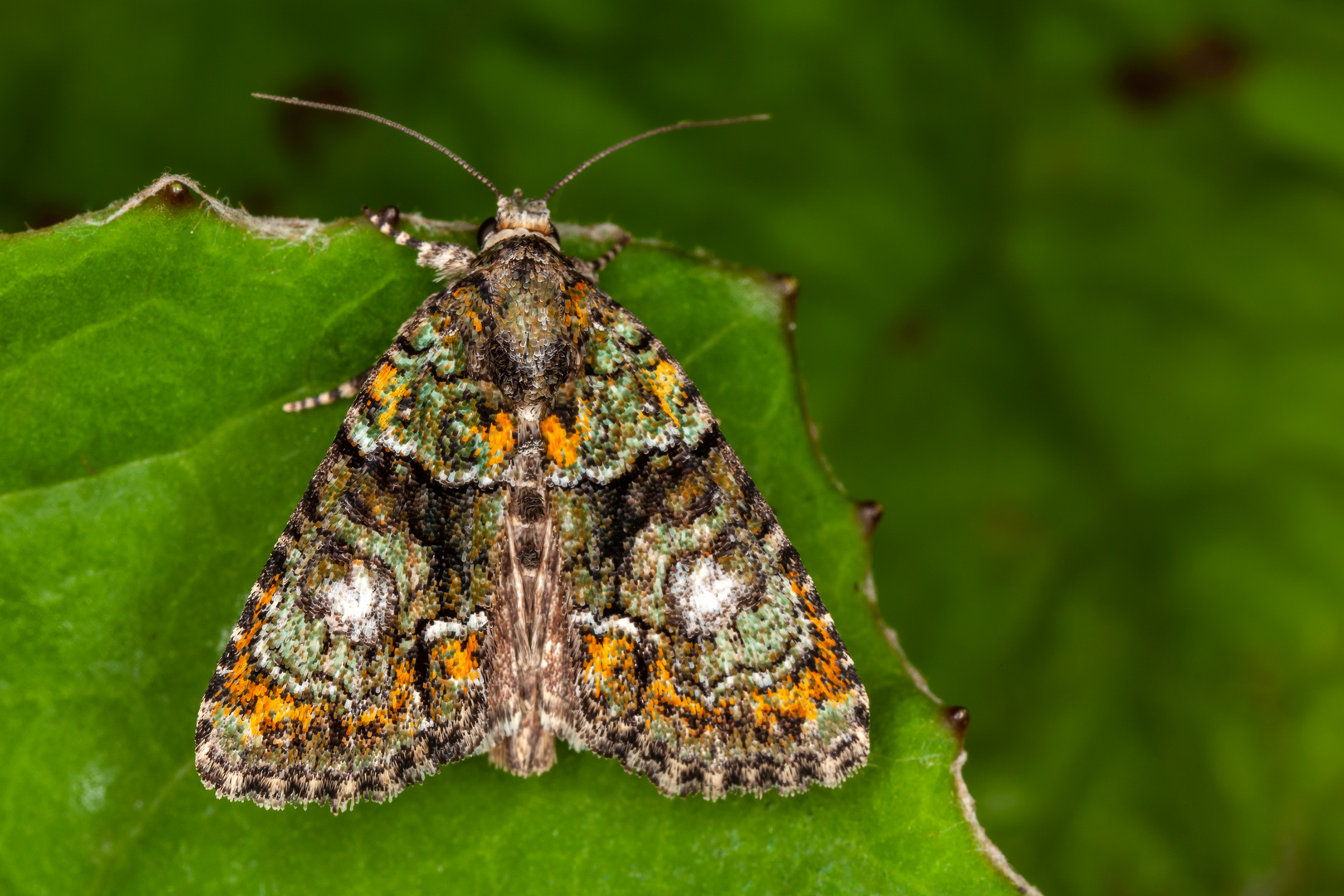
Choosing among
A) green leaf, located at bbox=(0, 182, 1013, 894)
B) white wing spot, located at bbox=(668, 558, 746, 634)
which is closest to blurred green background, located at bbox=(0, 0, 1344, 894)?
green leaf, located at bbox=(0, 182, 1013, 894)

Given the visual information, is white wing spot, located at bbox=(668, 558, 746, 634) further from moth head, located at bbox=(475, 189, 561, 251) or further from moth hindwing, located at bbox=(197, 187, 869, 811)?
moth head, located at bbox=(475, 189, 561, 251)

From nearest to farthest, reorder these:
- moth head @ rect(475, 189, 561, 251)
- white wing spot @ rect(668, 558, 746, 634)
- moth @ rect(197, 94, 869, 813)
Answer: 1. moth @ rect(197, 94, 869, 813)
2. white wing spot @ rect(668, 558, 746, 634)
3. moth head @ rect(475, 189, 561, 251)

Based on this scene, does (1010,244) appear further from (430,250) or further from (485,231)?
(430,250)

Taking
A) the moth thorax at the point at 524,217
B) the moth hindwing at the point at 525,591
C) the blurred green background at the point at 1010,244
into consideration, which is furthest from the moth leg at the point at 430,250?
the blurred green background at the point at 1010,244

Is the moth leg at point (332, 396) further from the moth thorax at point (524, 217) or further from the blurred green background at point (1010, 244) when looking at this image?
the blurred green background at point (1010, 244)

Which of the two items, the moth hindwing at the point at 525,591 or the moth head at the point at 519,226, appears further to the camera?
the moth head at the point at 519,226

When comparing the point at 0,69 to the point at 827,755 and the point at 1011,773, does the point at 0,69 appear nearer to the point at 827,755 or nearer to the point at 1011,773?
the point at 827,755

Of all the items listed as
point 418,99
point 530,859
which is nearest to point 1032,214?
point 418,99
